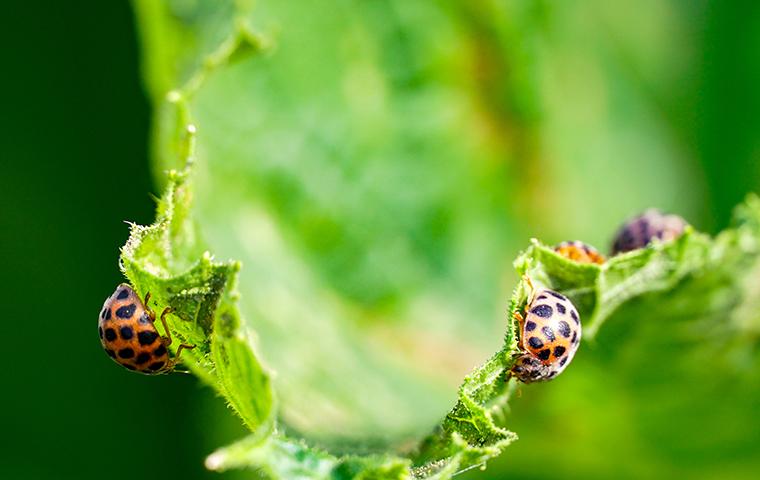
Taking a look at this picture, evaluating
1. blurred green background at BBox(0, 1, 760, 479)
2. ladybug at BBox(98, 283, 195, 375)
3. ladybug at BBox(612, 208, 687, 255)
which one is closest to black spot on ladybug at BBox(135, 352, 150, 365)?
ladybug at BBox(98, 283, 195, 375)

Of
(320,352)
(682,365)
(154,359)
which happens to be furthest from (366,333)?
(154,359)

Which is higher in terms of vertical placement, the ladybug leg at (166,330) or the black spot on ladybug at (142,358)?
the ladybug leg at (166,330)

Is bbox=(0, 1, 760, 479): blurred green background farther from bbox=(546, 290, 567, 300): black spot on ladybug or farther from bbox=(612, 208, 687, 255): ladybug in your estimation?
bbox=(546, 290, 567, 300): black spot on ladybug

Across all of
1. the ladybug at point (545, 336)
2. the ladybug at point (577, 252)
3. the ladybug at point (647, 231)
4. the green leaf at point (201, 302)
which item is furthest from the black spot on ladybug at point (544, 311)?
the green leaf at point (201, 302)

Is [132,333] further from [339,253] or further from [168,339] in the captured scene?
[339,253]

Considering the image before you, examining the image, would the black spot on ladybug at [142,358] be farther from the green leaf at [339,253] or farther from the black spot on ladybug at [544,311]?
the black spot on ladybug at [544,311]

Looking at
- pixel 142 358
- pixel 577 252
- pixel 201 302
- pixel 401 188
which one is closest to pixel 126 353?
pixel 142 358
